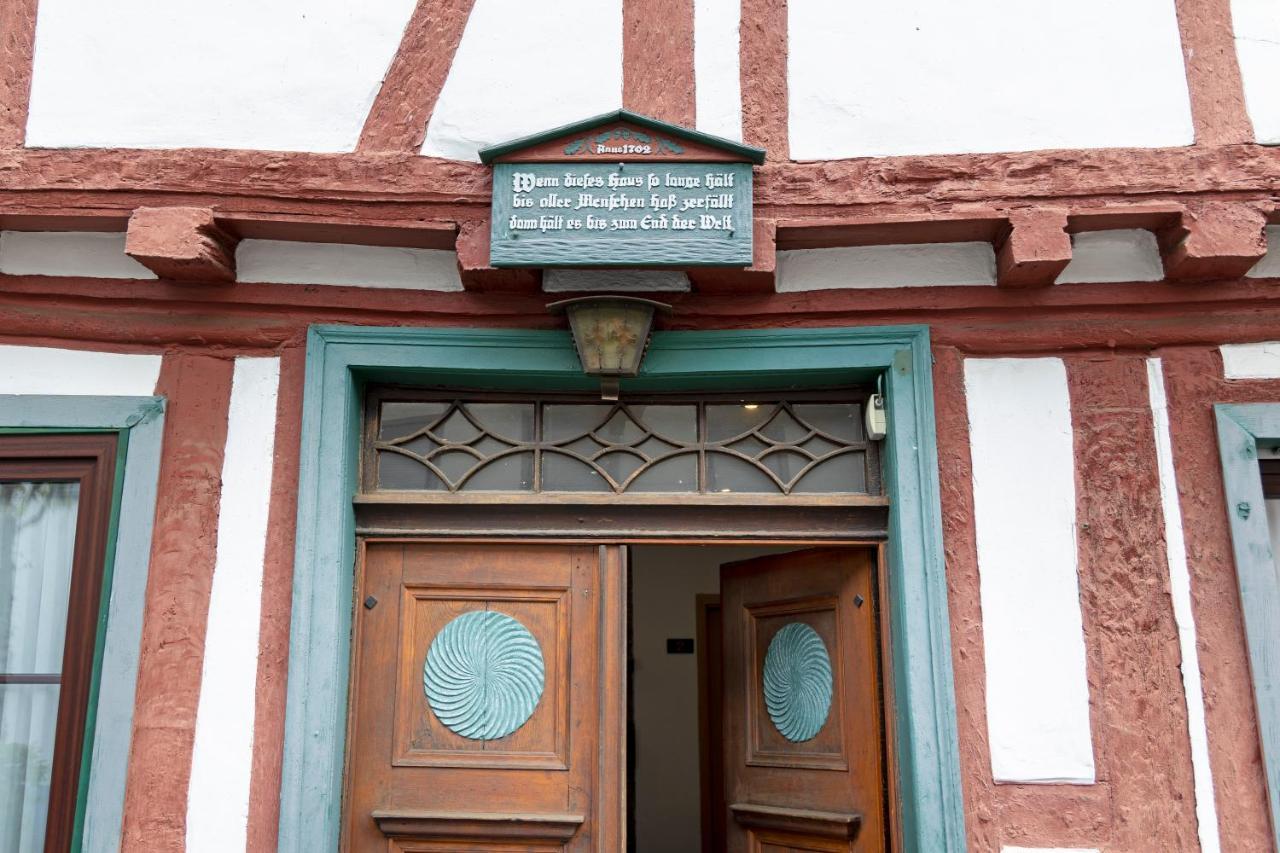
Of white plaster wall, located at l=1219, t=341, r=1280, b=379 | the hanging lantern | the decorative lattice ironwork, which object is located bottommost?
the decorative lattice ironwork

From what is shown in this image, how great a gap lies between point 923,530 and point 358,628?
74.1 inches

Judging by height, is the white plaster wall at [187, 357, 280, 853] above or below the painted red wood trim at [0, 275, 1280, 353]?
below

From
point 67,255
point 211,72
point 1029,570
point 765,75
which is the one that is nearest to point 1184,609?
point 1029,570

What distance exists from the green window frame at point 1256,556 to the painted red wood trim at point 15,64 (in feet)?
13.1

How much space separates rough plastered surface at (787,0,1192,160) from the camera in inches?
149

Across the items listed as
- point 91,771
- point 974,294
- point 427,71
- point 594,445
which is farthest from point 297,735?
point 974,294

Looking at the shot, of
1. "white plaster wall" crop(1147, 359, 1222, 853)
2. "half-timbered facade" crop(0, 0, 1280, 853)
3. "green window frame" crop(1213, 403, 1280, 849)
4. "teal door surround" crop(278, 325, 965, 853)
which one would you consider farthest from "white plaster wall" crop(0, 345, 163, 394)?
"green window frame" crop(1213, 403, 1280, 849)

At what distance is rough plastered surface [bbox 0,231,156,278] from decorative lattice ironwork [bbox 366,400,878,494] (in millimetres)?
975

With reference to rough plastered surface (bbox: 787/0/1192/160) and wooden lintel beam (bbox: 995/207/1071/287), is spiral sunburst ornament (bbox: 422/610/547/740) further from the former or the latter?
wooden lintel beam (bbox: 995/207/1071/287)

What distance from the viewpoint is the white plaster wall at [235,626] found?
3547 millimetres

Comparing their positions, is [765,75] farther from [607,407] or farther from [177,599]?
[177,599]

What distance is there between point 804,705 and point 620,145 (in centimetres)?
200

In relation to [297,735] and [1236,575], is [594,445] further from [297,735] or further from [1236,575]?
[1236,575]

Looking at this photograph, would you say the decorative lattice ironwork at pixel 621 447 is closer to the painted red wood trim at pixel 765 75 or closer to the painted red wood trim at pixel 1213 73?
the painted red wood trim at pixel 765 75
